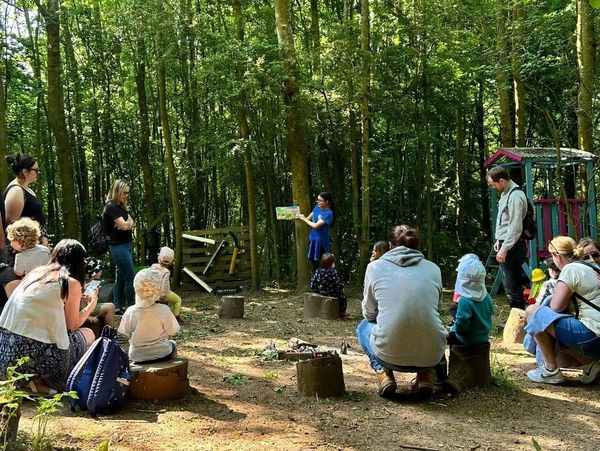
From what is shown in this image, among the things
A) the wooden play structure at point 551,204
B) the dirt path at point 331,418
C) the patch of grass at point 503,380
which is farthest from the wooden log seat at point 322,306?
the patch of grass at point 503,380

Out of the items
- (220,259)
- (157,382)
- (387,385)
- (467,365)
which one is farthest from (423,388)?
(220,259)

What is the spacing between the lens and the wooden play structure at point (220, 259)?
439 inches

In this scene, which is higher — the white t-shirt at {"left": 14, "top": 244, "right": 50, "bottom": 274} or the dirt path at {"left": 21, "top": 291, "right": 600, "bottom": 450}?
the white t-shirt at {"left": 14, "top": 244, "right": 50, "bottom": 274}

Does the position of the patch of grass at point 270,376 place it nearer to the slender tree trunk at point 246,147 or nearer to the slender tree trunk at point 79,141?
the slender tree trunk at point 246,147

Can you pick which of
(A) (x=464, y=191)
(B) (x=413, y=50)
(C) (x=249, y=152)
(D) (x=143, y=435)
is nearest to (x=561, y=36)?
(B) (x=413, y=50)

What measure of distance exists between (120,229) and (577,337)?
4688 millimetres

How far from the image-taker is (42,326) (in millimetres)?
3732

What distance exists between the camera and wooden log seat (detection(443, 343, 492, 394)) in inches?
166

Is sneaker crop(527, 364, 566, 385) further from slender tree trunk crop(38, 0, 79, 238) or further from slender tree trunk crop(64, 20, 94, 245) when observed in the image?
slender tree trunk crop(64, 20, 94, 245)

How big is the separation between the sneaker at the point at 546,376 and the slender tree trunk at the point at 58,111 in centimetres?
804

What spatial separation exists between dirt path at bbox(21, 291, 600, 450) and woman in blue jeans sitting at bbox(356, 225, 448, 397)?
0.89 feet

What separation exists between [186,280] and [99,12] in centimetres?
660

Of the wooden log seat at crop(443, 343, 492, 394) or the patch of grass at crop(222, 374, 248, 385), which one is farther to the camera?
the patch of grass at crop(222, 374, 248, 385)

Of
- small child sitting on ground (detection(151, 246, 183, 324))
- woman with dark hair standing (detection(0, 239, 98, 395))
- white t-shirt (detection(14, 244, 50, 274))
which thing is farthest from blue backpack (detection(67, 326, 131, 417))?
small child sitting on ground (detection(151, 246, 183, 324))
